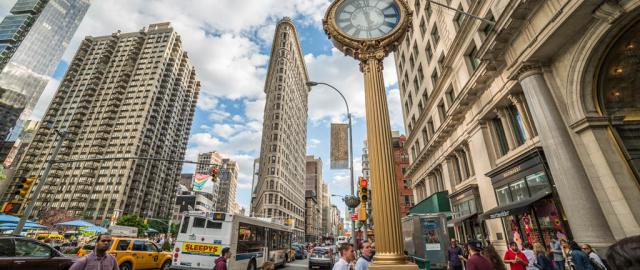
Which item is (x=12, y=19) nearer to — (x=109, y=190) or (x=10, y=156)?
(x=10, y=156)

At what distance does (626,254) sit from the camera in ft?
5.59

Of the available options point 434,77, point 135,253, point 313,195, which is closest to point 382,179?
point 135,253

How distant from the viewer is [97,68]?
105875mm

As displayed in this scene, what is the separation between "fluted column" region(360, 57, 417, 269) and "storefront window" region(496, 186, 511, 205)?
1110 cm

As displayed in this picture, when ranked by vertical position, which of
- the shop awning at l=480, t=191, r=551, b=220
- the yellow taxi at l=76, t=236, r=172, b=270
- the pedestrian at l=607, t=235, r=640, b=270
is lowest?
the yellow taxi at l=76, t=236, r=172, b=270

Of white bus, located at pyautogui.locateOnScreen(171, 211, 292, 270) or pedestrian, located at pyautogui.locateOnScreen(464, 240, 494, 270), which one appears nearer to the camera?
pedestrian, located at pyautogui.locateOnScreen(464, 240, 494, 270)

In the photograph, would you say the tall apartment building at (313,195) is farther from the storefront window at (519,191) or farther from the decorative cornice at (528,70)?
the decorative cornice at (528,70)

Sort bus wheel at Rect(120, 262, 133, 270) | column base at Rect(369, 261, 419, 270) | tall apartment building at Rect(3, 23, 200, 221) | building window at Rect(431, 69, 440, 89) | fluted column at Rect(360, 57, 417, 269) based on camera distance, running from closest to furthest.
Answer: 1. column base at Rect(369, 261, 419, 270)
2. fluted column at Rect(360, 57, 417, 269)
3. bus wheel at Rect(120, 262, 133, 270)
4. building window at Rect(431, 69, 440, 89)
5. tall apartment building at Rect(3, 23, 200, 221)

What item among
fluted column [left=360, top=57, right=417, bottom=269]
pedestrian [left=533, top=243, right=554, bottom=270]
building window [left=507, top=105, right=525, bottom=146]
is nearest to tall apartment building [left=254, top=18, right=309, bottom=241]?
building window [left=507, top=105, right=525, bottom=146]

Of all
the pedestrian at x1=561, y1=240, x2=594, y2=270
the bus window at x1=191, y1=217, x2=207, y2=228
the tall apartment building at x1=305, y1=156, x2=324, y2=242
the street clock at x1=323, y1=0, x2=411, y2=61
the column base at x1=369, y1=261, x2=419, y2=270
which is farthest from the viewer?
the tall apartment building at x1=305, y1=156, x2=324, y2=242

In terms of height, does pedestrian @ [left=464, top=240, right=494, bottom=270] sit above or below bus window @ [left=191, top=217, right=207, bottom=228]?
below

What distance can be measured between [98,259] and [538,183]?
48.4 ft

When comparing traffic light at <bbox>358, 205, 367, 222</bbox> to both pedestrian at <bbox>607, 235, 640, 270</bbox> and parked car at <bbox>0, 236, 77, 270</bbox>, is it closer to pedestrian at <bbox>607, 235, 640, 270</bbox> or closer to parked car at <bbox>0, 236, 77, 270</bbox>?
pedestrian at <bbox>607, 235, 640, 270</bbox>

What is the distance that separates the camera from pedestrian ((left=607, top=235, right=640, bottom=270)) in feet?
5.35
